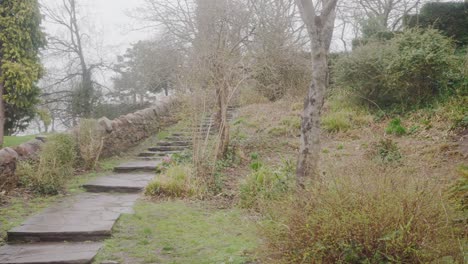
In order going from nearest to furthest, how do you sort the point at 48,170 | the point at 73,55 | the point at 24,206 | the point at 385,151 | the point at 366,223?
1. the point at 366,223
2. the point at 24,206
3. the point at 48,170
4. the point at 385,151
5. the point at 73,55

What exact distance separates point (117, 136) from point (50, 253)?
4841mm

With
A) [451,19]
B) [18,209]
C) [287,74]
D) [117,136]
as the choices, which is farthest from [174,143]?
[451,19]

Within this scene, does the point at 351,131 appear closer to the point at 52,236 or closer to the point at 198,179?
the point at 198,179

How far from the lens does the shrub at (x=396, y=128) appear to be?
7.13 meters

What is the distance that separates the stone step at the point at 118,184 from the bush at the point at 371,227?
340 centimetres

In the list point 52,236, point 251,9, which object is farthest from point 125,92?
point 52,236

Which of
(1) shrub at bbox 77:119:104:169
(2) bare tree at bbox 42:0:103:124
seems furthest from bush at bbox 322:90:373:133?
(2) bare tree at bbox 42:0:103:124

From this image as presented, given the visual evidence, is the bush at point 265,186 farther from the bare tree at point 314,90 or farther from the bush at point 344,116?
the bush at point 344,116

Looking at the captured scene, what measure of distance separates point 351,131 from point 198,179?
421 centimetres

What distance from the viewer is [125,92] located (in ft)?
63.2

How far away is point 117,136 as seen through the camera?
784cm

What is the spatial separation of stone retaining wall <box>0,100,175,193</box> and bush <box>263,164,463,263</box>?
13.9 feet

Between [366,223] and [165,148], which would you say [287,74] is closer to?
[165,148]

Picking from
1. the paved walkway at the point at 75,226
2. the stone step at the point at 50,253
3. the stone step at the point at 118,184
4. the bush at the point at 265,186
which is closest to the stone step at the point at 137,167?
the stone step at the point at 118,184
